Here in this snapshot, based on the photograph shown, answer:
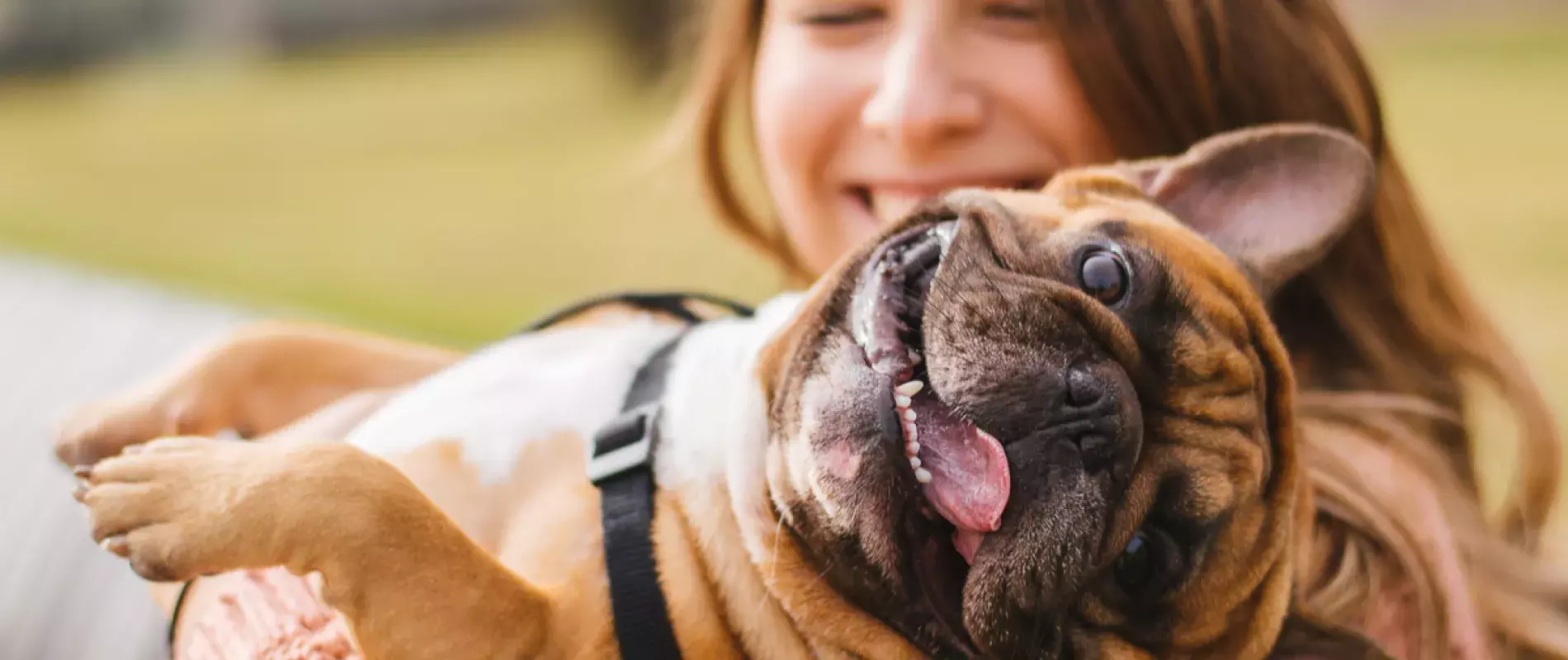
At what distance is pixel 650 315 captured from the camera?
81.4 inches

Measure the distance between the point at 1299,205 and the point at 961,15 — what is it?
54 cm

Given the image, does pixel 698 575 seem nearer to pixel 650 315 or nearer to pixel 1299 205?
pixel 650 315

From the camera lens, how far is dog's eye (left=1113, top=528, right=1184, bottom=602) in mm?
1373

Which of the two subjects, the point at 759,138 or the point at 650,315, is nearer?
the point at 650,315

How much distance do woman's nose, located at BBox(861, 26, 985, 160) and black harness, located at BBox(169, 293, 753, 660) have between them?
16.8 inches

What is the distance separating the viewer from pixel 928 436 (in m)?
1.39

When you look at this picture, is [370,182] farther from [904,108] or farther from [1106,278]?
[1106,278]

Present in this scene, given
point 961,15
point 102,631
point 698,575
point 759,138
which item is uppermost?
point 961,15

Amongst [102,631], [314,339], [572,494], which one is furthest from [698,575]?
[102,631]

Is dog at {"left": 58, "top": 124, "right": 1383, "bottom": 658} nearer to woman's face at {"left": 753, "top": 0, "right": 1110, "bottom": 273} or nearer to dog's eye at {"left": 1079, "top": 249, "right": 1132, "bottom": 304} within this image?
dog's eye at {"left": 1079, "top": 249, "right": 1132, "bottom": 304}

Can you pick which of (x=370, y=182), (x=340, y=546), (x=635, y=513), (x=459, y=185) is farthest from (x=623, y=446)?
(x=370, y=182)

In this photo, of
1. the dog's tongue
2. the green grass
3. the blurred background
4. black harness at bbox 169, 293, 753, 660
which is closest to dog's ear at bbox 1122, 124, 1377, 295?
the dog's tongue

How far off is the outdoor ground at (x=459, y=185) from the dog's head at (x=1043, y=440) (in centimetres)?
149

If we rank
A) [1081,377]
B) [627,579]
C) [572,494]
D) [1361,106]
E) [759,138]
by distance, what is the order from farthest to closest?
[759,138] < [1361,106] < [572,494] < [627,579] < [1081,377]
